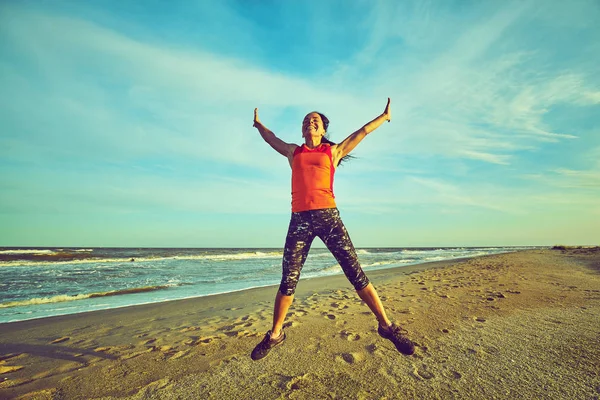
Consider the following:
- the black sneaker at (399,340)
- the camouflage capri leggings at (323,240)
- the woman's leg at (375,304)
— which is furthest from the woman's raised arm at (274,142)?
the black sneaker at (399,340)

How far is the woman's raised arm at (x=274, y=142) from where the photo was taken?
357 centimetres

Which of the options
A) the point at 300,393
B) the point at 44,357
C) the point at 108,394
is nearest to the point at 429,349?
the point at 300,393

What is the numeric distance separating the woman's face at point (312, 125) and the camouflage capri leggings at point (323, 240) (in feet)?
2.95

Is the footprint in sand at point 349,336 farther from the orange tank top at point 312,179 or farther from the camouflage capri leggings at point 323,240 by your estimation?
the orange tank top at point 312,179

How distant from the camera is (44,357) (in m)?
3.98

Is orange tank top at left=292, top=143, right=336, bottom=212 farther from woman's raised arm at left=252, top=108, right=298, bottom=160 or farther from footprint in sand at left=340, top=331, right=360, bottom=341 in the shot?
footprint in sand at left=340, top=331, right=360, bottom=341

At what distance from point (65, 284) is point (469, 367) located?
535 inches

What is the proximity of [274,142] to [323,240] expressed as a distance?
4.27ft

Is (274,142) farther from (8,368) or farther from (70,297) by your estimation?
(70,297)

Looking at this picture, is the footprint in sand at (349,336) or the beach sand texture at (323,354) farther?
the footprint in sand at (349,336)

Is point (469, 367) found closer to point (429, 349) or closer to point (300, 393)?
point (429, 349)

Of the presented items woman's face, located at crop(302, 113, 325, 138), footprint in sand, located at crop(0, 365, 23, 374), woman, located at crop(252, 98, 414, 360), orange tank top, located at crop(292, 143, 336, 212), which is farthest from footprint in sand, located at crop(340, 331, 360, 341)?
footprint in sand, located at crop(0, 365, 23, 374)

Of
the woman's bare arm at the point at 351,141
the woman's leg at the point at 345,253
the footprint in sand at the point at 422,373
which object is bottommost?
the footprint in sand at the point at 422,373

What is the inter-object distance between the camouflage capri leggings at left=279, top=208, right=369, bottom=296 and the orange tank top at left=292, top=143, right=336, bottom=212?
0.09 meters
